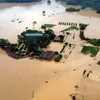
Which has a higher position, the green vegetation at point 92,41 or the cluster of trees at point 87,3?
the cluster of trees at point 87,3

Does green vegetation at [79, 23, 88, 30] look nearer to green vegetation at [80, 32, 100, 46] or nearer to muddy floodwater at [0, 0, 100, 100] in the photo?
muddy floodwater at [0, 0, 100, 100]

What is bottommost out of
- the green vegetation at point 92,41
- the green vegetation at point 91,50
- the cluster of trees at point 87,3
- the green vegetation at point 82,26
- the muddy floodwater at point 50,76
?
the muddy floodwater at point 50,76

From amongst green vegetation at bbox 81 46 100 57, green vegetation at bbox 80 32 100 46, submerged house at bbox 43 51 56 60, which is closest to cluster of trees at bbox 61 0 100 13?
green vegetation at bbox 80 32 100 46

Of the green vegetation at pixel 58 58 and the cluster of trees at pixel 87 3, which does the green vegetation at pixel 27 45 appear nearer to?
the green vegetation at pixel 58 58

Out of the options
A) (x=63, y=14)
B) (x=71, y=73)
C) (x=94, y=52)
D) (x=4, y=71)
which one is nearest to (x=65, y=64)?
(x=71, y=73)

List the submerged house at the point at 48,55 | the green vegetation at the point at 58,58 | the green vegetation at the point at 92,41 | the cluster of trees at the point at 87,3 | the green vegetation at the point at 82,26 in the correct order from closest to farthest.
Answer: the green vegetation at the point at 58,58, the submerged house at the point at 48,55, the green vegetation at the point at 92,41, the green vegetation at the point at 82,26, the cluster of trees at the point at 87,3

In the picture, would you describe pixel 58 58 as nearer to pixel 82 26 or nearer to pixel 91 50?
pixel 91 50

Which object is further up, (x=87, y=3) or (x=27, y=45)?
(x=87, y=3)

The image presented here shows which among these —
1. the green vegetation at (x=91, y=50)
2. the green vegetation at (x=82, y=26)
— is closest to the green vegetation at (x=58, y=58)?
the green vegetation at (x=91, y=50)

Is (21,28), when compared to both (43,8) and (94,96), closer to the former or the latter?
(43,8)

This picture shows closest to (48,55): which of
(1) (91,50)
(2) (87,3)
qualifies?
(1) (91,50)

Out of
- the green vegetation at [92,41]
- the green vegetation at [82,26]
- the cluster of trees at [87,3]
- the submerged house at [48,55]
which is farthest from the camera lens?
the cluster of trees at [87,3]
